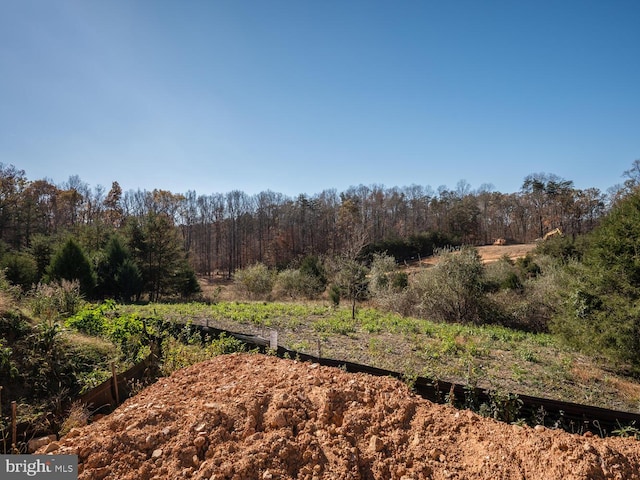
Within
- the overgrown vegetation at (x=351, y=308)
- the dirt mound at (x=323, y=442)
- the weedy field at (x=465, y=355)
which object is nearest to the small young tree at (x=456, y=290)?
the overgrown vegetation at (x=351, y=308)

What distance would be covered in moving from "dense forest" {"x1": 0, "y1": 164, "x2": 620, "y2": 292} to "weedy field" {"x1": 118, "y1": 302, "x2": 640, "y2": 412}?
27116 millimetres

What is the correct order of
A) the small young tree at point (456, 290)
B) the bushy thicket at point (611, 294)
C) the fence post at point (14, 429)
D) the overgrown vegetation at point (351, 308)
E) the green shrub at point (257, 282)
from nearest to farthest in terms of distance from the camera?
the fence post at point (14, 429) < the overgrown vegetation at point (351, 308) < the bushy thicket at point (611, 294) < the small young tree at point (456, 290) < the green shrub at point (257, 282)

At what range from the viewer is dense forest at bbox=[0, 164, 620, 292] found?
42781 millimetres

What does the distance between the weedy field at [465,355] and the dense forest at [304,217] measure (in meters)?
27.1

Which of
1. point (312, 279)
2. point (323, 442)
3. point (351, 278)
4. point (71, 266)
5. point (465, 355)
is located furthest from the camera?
point (312, 279)

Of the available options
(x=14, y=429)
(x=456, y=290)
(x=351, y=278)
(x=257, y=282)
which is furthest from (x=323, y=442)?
(x=257, y=282)

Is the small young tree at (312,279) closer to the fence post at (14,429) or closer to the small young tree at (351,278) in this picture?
the small young tree at (351,278)

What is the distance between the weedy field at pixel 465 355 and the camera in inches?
258

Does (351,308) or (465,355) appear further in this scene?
(351,308)

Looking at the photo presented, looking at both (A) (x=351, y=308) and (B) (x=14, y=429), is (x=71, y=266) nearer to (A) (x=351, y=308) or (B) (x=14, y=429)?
(A) (x=351, y=308)

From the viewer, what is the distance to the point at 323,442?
12.1 ft

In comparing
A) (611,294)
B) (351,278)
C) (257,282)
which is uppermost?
(351,278)

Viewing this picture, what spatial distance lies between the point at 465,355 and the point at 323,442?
5628 mm

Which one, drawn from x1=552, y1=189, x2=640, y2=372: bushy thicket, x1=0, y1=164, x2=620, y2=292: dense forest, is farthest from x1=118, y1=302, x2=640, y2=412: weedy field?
x1=0, y1=164, x2=620, y2=292: dense forest
